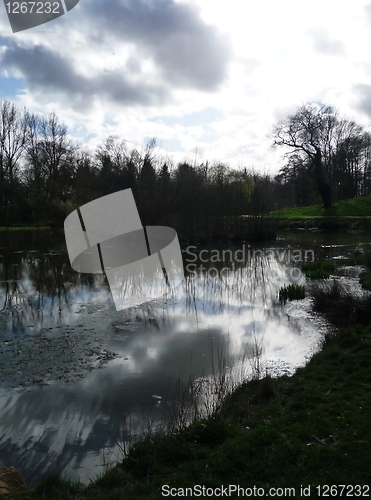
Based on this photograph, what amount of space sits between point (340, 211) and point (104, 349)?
35436mm

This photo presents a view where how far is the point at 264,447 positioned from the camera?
3.88 meters

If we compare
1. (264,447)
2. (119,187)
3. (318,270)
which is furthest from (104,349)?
(119,187)

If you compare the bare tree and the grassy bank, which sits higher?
the bare tree

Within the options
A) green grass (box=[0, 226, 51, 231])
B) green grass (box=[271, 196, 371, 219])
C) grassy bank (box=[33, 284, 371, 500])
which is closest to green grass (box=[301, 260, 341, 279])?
grassy bank (box=[33, 284, 371, 500])

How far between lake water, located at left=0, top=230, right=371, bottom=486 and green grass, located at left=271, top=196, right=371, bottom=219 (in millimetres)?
24825

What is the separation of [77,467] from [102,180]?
1492 inches

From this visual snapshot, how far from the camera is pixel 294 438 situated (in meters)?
3.98

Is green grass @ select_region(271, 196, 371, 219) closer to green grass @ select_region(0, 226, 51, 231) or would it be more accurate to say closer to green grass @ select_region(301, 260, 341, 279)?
green grass @ select_region(301, 260, 341, 279)

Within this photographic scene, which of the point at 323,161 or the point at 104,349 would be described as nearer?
the point at 104,349

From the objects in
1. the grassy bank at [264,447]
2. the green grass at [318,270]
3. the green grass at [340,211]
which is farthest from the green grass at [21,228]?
the grassy bank at [264,447]

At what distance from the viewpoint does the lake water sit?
4719 millimetres

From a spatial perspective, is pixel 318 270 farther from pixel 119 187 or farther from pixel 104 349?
pixel 119 187

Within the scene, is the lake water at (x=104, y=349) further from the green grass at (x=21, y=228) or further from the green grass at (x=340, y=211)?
the green grass at (x=21, y=228)

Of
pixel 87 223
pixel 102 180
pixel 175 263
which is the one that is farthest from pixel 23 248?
pixel 102 180
